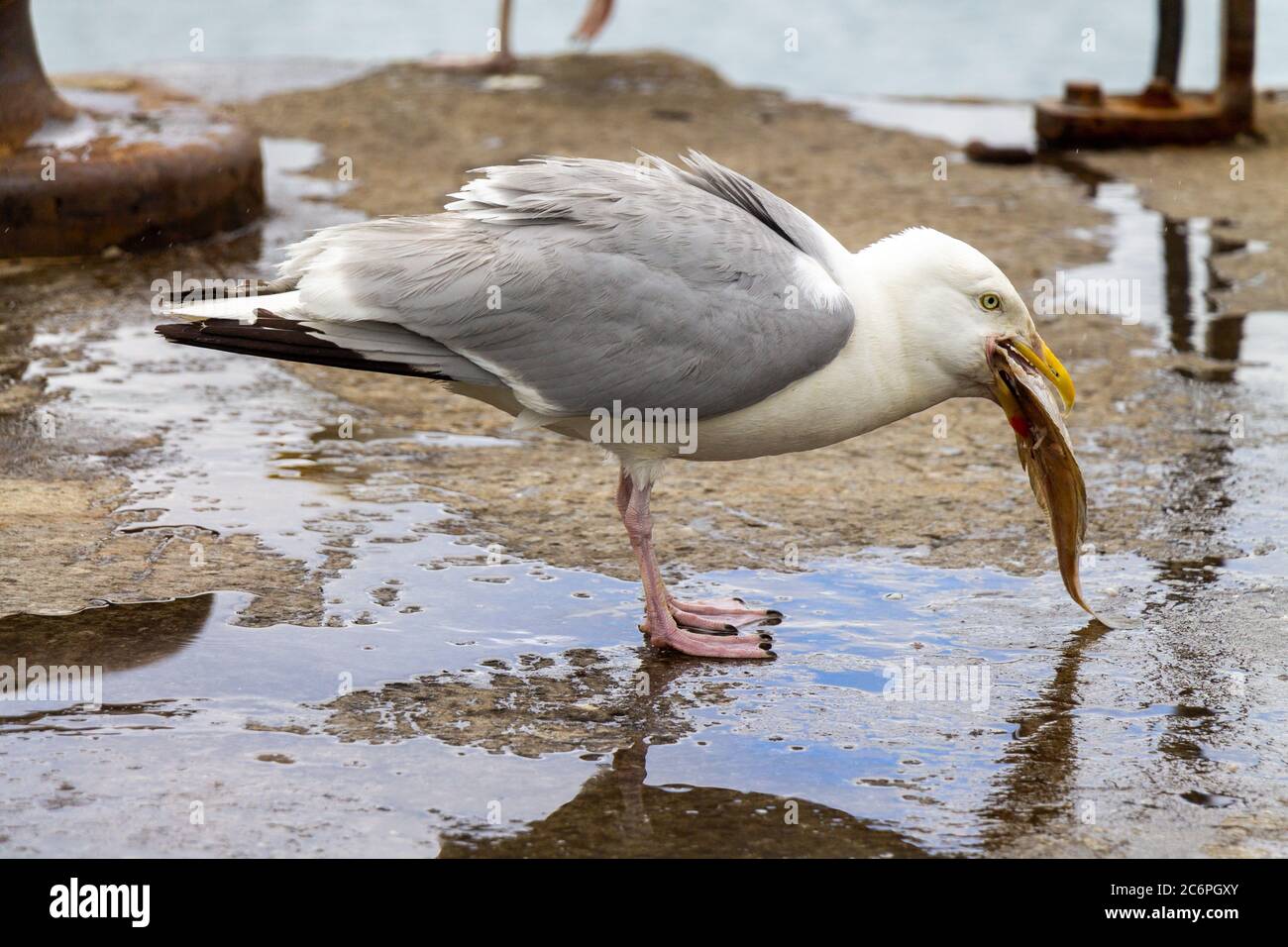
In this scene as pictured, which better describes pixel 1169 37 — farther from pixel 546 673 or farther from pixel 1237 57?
pixel 546 673

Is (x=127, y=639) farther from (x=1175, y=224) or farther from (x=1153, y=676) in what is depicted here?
(x=1175, y=224)

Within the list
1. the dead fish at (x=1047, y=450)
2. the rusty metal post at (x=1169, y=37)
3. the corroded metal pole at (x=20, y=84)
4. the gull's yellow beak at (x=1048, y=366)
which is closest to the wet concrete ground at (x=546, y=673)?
the dead fish at (x=1047, y=450)

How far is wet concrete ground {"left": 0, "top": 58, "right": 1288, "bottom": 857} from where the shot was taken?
11.0 feet

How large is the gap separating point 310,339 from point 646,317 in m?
0.81

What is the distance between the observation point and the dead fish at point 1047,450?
4.21 meters

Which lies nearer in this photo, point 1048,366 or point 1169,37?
point 1048,366

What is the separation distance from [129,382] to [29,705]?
2578mm

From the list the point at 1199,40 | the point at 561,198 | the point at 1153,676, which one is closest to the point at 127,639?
the point at 561,198

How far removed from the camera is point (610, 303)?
400cm

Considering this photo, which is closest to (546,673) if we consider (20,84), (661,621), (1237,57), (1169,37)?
(661,621)

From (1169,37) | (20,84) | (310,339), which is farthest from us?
(1169,37)

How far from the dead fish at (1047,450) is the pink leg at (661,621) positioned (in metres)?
0.82

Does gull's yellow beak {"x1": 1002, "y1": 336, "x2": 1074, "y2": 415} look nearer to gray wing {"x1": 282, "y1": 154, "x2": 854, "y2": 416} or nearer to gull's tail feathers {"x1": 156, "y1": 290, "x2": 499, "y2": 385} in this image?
gray wing {"x1": 282, "y1": 154, "x2": 854, "y2": 416}

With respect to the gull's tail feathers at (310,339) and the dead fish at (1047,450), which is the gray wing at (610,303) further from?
the dead fish at (1047,450)
